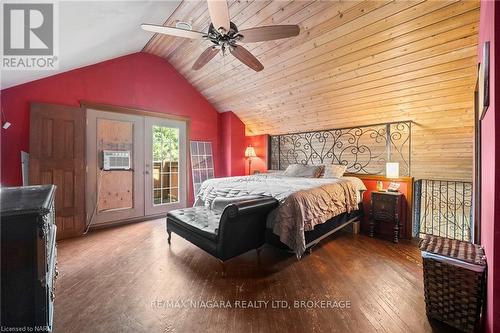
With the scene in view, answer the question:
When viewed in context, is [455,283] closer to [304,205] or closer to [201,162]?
[304,205]

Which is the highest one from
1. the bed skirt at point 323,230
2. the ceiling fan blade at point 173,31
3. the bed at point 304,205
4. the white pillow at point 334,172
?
the ceiling fan blade at point 173,31

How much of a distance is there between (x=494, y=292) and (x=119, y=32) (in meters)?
4.16

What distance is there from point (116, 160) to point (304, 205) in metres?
3.39

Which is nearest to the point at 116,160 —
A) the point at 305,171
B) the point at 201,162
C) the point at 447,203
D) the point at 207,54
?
the point at 201,162

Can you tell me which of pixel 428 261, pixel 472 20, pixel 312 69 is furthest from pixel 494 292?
pixel 312 69

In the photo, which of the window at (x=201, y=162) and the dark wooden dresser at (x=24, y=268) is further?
the window at (x=201, y=162)

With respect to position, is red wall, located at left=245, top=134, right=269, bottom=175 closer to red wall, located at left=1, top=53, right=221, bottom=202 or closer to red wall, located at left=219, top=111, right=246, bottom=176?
red wall, located at left=219, top=111, right=246, bottom=176

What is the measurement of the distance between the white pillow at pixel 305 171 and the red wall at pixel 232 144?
1645 millimetres

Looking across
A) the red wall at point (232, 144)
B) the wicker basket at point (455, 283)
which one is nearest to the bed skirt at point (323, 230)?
the wicker basket at point (455, 283)

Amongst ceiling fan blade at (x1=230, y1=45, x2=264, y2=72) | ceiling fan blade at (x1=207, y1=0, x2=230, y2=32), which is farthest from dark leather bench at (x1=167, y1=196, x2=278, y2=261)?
ceiling fan blade at (x1=207, y1=0, x2=230, y2=32)

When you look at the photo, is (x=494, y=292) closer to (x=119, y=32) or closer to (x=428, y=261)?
(x=428, y=261)

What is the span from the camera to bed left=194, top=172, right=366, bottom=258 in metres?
2.40

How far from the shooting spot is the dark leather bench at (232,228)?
212 centimetres

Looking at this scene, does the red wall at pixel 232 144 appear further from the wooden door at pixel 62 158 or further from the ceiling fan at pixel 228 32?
the ceiling fan at pixel 228 32
